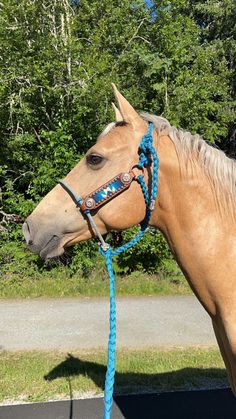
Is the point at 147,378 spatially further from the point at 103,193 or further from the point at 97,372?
the point at 103,193

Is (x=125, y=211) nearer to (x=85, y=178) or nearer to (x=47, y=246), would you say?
(x=85, y=178)

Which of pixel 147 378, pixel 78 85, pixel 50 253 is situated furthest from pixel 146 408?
pixel 78 85

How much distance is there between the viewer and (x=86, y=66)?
834 cm

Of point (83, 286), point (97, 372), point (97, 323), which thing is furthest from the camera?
point (83, 286)

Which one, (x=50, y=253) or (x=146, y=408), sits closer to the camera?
(x=50, y=253)

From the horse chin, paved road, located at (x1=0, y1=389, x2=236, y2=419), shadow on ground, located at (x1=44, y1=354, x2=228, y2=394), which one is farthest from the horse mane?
shadow on ground, located at (x1=44, y1=354, x2=228, y2=394)

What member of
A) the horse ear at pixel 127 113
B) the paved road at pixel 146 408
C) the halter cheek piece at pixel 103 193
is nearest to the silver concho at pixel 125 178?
the halter cheek piece at pixel 103 193

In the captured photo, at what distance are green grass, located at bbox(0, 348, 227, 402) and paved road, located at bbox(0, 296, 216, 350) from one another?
348mm

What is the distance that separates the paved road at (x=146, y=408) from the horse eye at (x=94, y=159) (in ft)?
8.45

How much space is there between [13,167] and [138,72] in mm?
3714

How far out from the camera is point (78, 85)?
845 cm

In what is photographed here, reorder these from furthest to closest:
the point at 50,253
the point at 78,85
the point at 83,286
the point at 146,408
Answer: the point at 78,85 < the point at 83,286 < the point at 146,408 < the point at 50,253

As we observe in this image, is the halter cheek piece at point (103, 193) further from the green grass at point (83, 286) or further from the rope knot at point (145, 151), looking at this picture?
the green grass at point (83, 286)

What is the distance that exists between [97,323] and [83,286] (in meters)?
1.68
